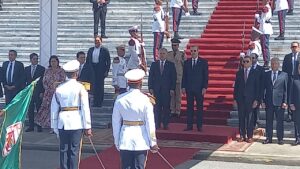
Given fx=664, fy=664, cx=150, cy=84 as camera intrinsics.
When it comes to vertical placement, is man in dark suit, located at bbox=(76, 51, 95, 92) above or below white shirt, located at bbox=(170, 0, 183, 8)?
below

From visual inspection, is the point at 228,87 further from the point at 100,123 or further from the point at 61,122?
the point at 61,122

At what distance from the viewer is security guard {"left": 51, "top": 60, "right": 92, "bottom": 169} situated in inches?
416

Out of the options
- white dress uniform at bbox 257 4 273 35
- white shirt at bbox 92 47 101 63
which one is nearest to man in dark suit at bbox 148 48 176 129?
white shirt at bbox 92 47 101 63

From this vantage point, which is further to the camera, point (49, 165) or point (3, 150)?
point (49, 165)

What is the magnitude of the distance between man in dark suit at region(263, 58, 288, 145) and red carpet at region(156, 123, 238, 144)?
91 centimetres

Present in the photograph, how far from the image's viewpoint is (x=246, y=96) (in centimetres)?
1402

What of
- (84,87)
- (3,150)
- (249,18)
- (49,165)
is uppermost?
(249,18)

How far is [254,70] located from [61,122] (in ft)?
16.6

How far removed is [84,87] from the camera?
10.8 metres

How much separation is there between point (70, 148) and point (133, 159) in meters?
1.68

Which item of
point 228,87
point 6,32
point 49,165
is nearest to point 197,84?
point 228,87

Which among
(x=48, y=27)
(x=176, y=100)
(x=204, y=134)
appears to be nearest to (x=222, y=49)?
(x=176, y=100)

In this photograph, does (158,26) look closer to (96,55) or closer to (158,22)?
(158,22)

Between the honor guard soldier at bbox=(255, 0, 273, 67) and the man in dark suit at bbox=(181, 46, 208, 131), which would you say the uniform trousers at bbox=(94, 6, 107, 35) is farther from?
the man in dark suit at bbox=(181, 46, 208, 131)
